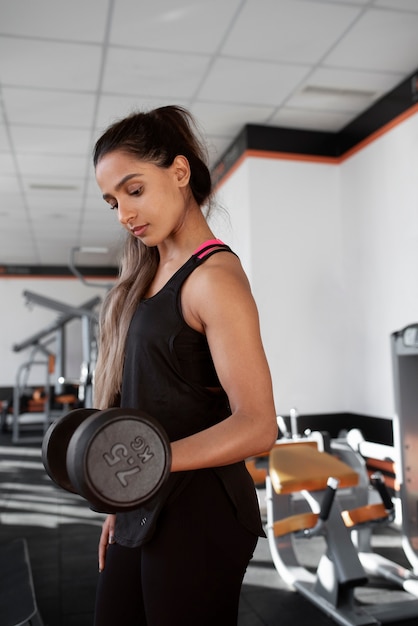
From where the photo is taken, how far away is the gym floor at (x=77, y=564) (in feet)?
7.00

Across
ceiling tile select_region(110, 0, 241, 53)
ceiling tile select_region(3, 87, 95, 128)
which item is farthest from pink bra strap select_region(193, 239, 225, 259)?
ceiling tile select_region(3, 87, 95, 128)

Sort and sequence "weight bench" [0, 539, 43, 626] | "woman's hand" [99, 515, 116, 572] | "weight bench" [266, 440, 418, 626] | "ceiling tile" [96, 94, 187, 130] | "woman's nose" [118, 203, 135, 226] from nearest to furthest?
1. "woman's nose" [118, 203, 135, 226]
2. "woman's hand" [99, 515, 116, 572]
3. "weight bench" [0, 539, 43, 626]
4. "weight bench" [266, 440, 418, 626]
5. "ceiling tile" [96, 94, 187, 130]

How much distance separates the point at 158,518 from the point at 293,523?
1647mm

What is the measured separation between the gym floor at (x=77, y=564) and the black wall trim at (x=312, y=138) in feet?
8.40

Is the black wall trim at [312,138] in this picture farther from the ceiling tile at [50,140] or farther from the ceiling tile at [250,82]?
the ceiling tile at [50,140]

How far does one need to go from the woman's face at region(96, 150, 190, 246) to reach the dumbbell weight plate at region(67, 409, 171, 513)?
1.02 feet

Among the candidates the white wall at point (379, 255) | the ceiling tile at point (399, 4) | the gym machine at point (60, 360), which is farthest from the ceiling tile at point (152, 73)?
the gym machine at point (60, 360)

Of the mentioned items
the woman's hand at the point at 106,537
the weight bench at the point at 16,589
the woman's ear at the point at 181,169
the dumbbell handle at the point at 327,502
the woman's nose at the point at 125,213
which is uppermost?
the woman's ear at the point at 181,169

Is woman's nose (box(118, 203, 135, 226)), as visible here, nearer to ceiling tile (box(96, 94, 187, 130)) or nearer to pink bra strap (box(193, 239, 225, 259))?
pink bra strap (box(193, 239, 225, 259))

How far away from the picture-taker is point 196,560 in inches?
30.0

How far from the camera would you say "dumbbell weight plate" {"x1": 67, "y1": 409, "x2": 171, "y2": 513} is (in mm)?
580

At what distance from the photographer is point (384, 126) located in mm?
3760

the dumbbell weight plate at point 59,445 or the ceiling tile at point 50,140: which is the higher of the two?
the ceiling tile at point 50,140

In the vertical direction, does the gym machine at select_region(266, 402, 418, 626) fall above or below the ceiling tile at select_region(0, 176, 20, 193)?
below
